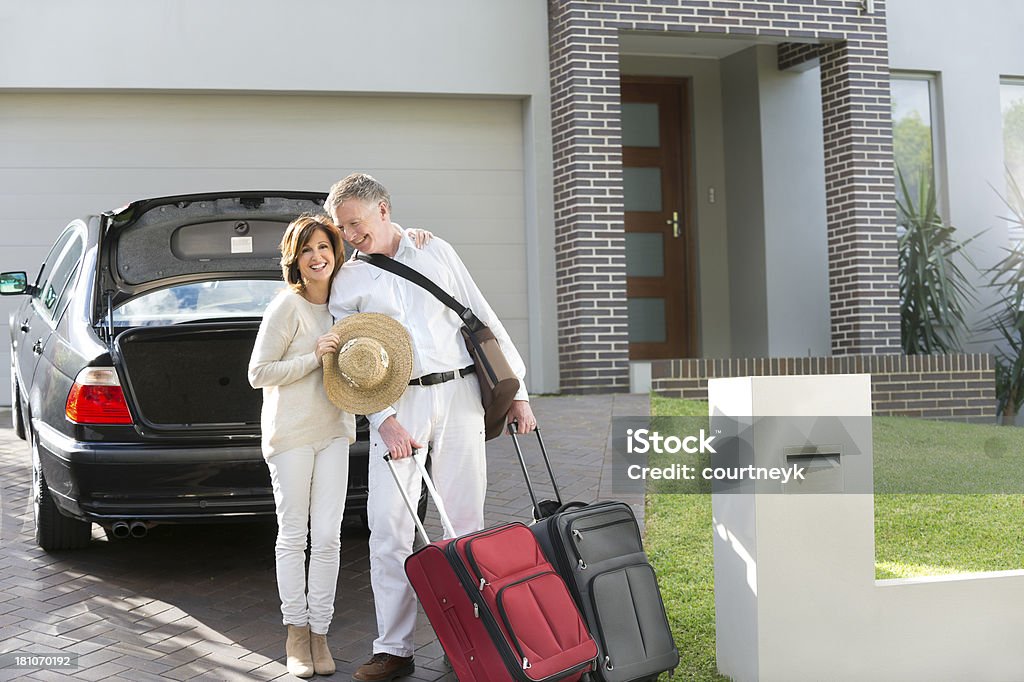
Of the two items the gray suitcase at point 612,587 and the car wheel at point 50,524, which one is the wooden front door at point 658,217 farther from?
the gray suitcase at point 612,587

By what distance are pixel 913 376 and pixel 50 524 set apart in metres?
7.70

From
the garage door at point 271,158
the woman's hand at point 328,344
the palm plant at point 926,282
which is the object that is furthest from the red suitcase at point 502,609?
the palm plant at point 926,282

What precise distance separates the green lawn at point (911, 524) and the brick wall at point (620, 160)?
2.35m

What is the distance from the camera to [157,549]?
552 cm

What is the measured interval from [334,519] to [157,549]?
198 cm

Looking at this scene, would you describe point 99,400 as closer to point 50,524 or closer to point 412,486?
point 50,524

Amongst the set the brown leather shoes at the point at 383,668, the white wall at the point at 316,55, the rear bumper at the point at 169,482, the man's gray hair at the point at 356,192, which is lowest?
the brown leather shoes at the point at 383,668

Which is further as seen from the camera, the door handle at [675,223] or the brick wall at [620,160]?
the door handle at [675,223]

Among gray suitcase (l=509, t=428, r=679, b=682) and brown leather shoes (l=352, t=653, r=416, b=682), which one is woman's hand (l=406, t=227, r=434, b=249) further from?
brown leather shoes (l=352, t=653, r=416, b=682)

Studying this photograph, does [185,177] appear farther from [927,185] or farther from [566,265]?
[927,185]

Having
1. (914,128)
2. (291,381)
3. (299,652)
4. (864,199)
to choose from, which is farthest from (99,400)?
(914,128)

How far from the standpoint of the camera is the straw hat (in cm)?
371

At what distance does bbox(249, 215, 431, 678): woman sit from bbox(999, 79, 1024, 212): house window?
1082 centimetres

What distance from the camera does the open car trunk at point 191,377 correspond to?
468 centimetres
